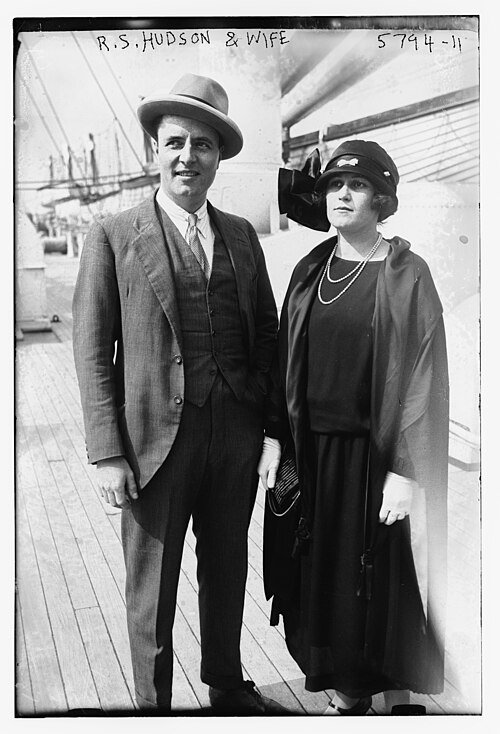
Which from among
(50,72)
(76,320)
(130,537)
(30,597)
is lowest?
(30,597)

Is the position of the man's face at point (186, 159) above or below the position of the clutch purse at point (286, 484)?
above

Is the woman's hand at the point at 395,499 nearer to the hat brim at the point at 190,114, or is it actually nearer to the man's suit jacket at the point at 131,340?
the man's suit jacket at the point at 131,340

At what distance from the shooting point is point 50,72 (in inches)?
132

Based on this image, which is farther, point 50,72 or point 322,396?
point 50,72

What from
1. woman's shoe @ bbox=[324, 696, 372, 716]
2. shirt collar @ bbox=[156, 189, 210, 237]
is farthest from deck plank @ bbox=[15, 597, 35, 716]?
shirt collar @ bbox=[156, 189, 210, 237]

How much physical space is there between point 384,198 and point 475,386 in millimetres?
772

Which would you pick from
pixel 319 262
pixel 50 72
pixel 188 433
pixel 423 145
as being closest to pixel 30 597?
pixel 188 433

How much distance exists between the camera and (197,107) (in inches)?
122

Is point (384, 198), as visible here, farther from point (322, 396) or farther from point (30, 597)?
point (30, 597)

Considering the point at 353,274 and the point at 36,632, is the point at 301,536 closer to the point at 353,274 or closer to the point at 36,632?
the point at 353,274

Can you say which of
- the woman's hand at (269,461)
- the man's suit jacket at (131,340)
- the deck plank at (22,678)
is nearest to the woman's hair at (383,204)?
the man's suit jacket at (131,340)

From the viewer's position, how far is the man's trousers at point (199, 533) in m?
3.09

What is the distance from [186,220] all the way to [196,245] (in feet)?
0.31

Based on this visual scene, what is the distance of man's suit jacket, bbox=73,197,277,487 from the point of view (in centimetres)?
304
